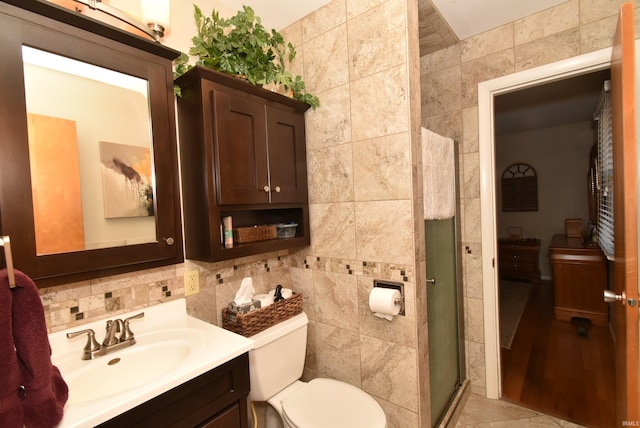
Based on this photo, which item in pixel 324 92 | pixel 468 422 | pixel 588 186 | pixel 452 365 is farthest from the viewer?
pixel 588 186

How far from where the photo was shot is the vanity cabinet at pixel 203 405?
2.84 ft

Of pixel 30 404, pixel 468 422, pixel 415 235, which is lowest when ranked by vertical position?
pixel 468 422

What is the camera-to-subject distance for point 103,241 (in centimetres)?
108

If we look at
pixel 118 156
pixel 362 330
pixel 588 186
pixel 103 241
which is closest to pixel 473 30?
pixel 362 330

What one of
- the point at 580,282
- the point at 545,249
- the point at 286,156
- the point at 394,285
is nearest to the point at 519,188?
the point at 545,249

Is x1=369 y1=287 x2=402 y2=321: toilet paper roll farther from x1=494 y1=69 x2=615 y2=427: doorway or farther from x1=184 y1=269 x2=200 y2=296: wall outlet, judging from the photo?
x1=494 y1=69 x2=615 y2=427: doorway

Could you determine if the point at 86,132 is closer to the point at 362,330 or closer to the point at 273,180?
the point at 273,180

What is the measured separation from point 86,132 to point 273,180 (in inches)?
30.3

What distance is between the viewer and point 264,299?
62.5 inches

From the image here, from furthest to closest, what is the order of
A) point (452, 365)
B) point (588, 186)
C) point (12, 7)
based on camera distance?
point (588, 186)
point (452, 365)
point (12, 7)

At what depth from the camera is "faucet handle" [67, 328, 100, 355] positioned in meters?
1.06

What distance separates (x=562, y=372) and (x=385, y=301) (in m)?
2.07

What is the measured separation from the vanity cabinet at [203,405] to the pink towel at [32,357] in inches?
6.1

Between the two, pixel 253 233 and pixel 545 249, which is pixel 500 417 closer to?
pixel 253 233
